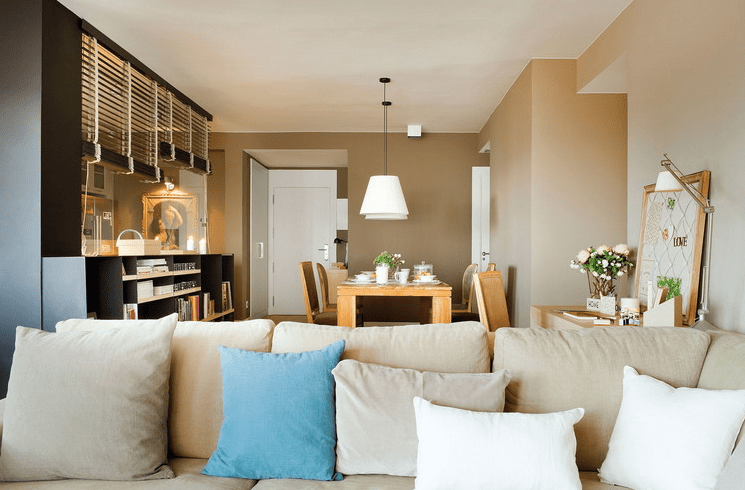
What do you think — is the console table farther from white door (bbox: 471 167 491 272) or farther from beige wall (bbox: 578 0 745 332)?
white door (bbox: 471 167 491 272)

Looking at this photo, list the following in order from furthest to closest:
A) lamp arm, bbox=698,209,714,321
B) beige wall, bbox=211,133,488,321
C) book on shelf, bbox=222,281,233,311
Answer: beige wall, bbox=211,133,488,321
book on shelf, bbox=222,281,233,311
lamp arm, bbox=698,209,714,321

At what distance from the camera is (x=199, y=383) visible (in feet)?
5.59

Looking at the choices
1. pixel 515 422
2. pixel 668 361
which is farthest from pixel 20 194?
pixel 668 361

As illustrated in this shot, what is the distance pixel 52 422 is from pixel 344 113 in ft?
15.9

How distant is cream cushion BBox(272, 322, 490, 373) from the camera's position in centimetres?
168

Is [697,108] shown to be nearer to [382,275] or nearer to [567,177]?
[567,177]

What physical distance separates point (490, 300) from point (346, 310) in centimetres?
101

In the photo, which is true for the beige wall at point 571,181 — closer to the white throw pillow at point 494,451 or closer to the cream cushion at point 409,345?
the cream cushion at point 409,345

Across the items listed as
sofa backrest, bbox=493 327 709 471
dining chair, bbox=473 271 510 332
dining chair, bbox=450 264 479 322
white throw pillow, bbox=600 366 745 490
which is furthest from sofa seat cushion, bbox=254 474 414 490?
dining chair, bbox=450 264 479 322

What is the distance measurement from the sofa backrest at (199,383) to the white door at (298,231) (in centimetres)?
603

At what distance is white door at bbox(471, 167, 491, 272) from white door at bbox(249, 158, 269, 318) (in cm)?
309

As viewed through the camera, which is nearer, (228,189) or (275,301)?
(228,189)

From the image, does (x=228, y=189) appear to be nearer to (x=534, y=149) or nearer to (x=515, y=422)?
(x=534, y=149)

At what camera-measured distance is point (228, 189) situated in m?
6.80
